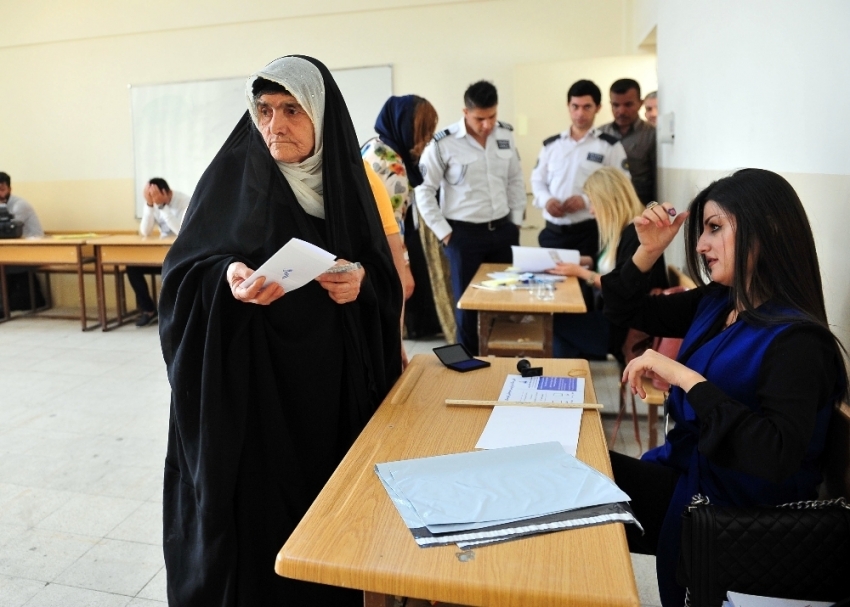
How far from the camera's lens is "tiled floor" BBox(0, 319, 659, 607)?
2.30 metres

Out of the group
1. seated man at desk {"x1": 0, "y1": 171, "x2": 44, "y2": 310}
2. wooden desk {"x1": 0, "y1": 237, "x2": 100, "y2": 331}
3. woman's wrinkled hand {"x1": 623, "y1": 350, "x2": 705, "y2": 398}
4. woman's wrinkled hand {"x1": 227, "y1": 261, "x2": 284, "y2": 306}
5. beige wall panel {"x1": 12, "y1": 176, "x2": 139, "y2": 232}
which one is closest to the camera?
woman's wrinkled hand {"x1": 623, "y1": 350, "x2": 705, "y2": 398}

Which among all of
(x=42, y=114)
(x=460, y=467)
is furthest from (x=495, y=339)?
(x=42, y=114)

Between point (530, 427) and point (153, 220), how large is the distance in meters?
5.66

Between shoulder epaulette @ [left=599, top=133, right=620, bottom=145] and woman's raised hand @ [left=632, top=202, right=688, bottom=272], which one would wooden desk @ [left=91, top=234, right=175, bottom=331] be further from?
woman's raised hand @ [left=632, top=202, right=688, bottom=272]

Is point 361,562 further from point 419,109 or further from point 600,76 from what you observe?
point 600,76

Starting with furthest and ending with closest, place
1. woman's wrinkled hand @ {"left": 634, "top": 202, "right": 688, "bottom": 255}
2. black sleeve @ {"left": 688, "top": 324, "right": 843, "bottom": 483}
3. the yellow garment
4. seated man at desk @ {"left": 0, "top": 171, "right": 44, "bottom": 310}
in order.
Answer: seated man at desk @ {"left": 0, "top": 171, "right": 44, "bottom": 310}
the yellow garment
woman's wrinkled hand @ {"left": 634, "top": 202, "right": 688, "bottom": 255}
black sleeve @ {"left": 688, "top": 324, "right": 843, "bottom": 483}

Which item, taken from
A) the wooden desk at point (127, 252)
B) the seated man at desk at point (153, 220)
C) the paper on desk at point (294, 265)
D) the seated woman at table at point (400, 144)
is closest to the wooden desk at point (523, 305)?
the seated woman at table at point (400, 144)

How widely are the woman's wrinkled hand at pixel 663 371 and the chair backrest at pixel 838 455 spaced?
0.98 ft

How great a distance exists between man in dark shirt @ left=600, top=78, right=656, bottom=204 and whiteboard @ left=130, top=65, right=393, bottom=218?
2558mm

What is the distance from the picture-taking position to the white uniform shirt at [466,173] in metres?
4.34

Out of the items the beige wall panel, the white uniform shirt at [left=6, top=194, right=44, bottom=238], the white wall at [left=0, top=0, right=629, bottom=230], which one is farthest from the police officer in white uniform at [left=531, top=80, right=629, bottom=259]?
the white uniform shirt at [left=6, top=194, right=44, bottom=238]

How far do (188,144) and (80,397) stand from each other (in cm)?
331

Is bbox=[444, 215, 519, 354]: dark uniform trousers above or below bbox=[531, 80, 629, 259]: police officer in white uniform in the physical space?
below

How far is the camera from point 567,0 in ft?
→ 19.1
